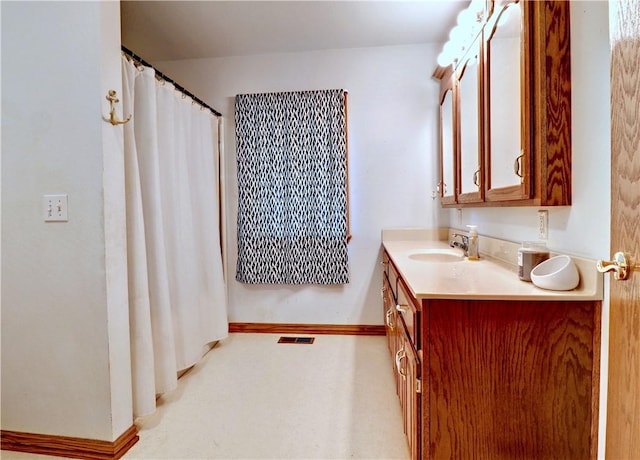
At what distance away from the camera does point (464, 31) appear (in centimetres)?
184

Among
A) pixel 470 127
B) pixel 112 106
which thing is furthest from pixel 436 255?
pixel 112 106

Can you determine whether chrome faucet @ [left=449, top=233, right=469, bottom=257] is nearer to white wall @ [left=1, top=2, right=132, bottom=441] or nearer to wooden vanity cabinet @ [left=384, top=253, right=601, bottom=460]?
wooden vanity cabinet @ [left=384, top=253, right=601, bottom=460]

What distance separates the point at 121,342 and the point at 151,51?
7.65 feet

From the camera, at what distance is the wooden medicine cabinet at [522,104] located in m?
1.12

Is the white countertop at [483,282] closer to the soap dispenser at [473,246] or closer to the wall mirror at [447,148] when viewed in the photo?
the soap dispenser at [473,246]

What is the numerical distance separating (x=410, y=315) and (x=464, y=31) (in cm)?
166

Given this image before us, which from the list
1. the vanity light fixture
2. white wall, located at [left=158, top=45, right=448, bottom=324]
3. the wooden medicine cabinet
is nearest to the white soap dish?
the wooden medicine cabinet

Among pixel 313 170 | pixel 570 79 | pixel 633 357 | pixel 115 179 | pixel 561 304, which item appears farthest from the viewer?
pixel 313 170

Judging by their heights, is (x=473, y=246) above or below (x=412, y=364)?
above

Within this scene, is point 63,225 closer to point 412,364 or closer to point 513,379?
point 412,364

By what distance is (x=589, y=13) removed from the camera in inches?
40.3

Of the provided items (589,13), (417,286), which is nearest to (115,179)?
(417,286)

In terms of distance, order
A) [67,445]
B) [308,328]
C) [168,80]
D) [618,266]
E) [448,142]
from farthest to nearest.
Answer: [308,328]
[448,142]
[168,80]
[67,445]
[618,266]

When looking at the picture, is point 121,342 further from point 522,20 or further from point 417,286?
point 522,20
